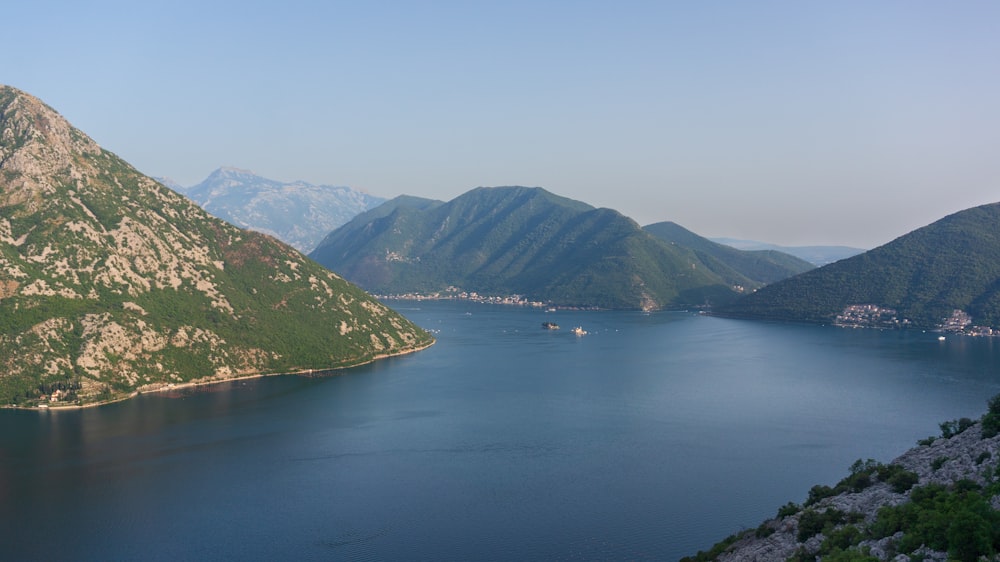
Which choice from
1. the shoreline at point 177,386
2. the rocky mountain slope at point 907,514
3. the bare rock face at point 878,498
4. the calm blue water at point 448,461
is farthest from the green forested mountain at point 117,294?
the rocky mountain slope at point 907,514

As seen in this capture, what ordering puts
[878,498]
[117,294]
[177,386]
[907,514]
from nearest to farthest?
[907,514]
[878,498]
[177,386]
[117,294]

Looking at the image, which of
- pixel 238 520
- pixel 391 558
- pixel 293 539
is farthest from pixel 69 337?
pixel 391 558

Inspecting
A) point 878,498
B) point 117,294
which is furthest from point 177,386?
point 878,498

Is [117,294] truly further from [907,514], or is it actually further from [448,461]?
[907,514]

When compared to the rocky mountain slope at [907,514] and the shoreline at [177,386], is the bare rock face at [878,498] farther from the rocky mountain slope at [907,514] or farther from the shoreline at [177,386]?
the shoreline at [177,386]

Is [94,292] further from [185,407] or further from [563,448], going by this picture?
[563,448]

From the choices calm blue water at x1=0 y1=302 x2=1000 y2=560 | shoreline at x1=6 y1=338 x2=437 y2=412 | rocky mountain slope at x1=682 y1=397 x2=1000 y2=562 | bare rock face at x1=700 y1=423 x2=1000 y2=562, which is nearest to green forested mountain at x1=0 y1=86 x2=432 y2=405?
shoreline at x1=6 y1=338 x2=437 y2=412

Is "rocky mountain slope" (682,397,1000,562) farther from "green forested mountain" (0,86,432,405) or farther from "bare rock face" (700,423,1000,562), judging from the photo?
"green forested mountain" (0,86,432,405)
